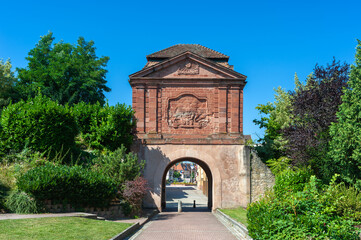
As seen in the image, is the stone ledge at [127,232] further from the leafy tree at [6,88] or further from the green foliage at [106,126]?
the leafy tree at [6,88]

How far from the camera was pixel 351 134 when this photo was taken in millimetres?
16609

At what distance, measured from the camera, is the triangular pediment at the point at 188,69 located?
78.6 feet

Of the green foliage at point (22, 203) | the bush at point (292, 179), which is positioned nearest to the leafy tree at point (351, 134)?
the bush at point (292, 179)

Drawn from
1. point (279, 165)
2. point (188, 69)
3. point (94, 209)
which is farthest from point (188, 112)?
point (94, 209)

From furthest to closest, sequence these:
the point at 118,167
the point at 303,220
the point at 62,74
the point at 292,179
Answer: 1. the point at 62,74
2. the point at 118,167
3. the point at 292,179
4. the point at 303,220

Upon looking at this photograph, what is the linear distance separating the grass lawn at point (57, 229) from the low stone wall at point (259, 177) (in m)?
11.7

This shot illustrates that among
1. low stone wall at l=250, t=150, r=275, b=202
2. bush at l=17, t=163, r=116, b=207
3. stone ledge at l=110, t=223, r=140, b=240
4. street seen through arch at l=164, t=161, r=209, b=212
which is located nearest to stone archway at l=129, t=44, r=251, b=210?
low stone wall at l=250, t=150, r=275, b=202

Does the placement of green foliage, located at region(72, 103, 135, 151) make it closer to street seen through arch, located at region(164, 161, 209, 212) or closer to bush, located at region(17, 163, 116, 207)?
bush, located at region(17, 163, 116, 207)

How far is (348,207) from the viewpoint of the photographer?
13.2 m

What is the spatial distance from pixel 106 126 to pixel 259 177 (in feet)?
34.6

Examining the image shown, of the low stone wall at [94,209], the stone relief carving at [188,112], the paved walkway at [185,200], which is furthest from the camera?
the paved walkway at [185,200]

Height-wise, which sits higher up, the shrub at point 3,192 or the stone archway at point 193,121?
the stone archway at point 193,121

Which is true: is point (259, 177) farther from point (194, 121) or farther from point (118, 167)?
point (118, 167)

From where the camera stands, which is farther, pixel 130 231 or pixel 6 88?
pixel 6 88
